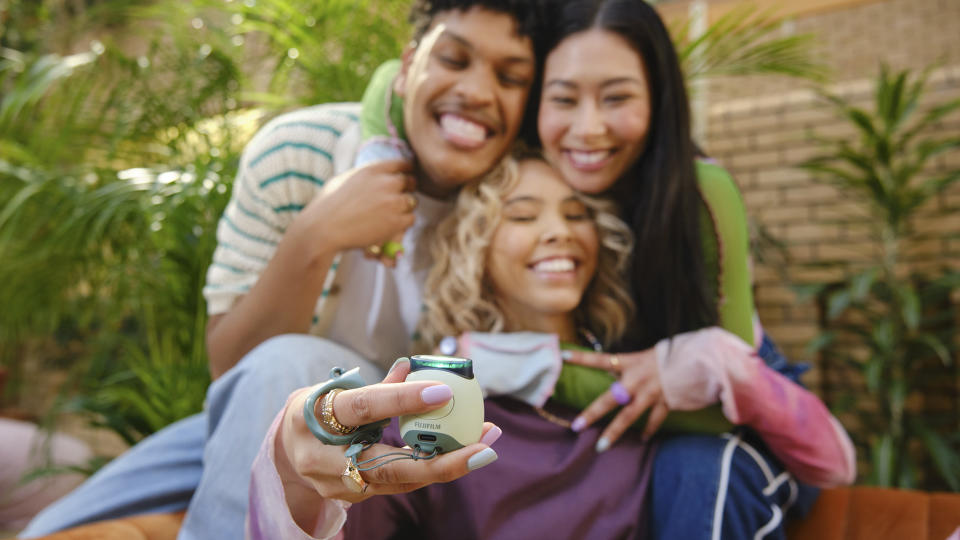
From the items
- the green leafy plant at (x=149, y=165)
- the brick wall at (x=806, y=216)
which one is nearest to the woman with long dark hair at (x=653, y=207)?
the green leafy plant at (x=149, y=165)

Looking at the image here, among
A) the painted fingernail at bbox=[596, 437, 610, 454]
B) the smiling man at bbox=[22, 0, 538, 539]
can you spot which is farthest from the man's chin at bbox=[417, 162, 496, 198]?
the painted fingernail at bbox=[596, 437, 610, 454]

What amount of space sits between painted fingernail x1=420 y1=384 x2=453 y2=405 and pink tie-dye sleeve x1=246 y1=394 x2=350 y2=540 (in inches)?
9.2

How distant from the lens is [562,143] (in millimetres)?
1395

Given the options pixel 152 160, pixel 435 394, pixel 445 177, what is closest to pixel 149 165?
pixel 152 160

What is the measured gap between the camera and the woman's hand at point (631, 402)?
127 cm

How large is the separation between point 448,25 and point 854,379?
322 centimetres

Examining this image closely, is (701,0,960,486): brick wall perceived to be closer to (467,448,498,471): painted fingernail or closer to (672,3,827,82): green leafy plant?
(672,3,827,82): green leafy plant

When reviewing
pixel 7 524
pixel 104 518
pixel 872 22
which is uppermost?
pixel 872 22

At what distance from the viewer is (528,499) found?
1216 mm

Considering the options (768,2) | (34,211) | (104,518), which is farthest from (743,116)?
(104,518)

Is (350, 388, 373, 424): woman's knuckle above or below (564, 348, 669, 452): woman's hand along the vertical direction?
above

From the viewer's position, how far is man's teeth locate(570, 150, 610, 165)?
1372 millimetres

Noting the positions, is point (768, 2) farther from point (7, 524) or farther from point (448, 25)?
point (7, 524)

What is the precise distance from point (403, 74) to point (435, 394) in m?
0.97
